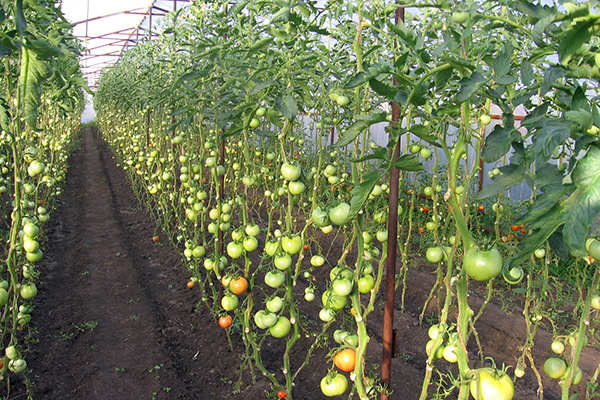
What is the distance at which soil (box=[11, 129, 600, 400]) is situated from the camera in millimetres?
2244

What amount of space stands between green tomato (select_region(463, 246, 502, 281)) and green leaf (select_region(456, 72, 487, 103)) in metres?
0.38

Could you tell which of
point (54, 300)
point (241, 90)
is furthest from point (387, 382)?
point (54, 300)

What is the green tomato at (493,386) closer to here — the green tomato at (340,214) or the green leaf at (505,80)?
the green tomato at (340,214)

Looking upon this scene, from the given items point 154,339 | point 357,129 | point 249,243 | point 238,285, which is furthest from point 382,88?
point 154,339

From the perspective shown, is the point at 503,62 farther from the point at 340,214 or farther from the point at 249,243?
the point at 249,243

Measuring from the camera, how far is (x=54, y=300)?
10.3ft

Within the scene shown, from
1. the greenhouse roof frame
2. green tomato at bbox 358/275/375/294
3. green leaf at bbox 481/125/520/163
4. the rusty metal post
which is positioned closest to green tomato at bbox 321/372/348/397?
the rusty metal post

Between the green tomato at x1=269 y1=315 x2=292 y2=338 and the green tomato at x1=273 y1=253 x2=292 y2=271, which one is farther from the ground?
the green tomato at x1=273 y1=253 x2=292 y2=271

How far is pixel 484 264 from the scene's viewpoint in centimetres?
99

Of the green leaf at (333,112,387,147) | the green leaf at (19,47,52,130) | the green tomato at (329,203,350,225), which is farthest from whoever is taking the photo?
the green tomato at (329,203,350,225)

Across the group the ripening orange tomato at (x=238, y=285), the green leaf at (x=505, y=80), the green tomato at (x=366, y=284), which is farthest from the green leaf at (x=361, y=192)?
the ripening orange tomato at (x=238, y=285)

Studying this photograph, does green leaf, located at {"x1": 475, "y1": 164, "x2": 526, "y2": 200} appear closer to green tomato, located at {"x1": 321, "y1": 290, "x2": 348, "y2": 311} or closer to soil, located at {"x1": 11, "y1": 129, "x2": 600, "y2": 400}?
green tomato, located at {"x1": 321, "y1": 290, "x2": 348, "y2": 311}

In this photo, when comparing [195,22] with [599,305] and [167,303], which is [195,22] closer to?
[167,303]

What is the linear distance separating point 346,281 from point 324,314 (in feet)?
0.72
